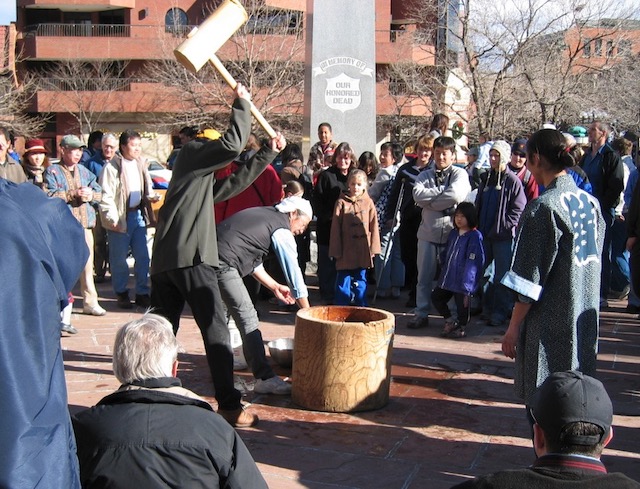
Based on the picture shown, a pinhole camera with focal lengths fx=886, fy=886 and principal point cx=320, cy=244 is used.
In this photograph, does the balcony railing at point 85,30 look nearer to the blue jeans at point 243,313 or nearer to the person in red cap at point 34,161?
the person in red cap at point 34,161

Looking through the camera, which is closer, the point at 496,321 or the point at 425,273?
the point at 425,273

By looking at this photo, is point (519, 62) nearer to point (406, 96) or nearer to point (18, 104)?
point (406, 96)

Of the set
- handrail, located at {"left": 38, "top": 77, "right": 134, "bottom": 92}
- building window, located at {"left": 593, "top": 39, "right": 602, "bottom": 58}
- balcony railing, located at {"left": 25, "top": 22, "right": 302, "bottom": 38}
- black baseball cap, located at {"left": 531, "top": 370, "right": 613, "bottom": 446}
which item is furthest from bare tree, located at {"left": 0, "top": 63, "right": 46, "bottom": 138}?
black baseball cap, located at {"left": 531, "top": 370, "right": 613, "bottom": 446}

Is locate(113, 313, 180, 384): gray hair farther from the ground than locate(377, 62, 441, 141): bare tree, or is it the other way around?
locate(377, 62, 441, 141): bare tree

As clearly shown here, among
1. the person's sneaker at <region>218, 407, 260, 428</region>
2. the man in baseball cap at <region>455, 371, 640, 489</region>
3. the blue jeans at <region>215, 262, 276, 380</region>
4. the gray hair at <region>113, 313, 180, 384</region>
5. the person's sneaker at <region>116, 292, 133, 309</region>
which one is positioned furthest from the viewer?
the person's sneaker at <region>116, 292, 133, 309</region>

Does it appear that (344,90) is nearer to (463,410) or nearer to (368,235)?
(368,235)

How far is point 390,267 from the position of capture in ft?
32.9

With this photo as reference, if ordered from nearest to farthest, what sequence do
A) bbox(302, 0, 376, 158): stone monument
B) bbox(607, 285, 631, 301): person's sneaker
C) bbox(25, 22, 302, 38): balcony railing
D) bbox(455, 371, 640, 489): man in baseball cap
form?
bbox(455, 371, 640, 489): man in baseball cap, bbox(607, 285, 631, 301): person's sneaker, bbox(302, 0, 376, 158): stone monument, bbox(25, 22, 302, 38): balcony railing

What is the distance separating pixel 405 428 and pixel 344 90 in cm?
774

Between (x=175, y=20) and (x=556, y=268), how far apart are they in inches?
1686

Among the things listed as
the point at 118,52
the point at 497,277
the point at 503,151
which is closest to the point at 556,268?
the point at 503,151

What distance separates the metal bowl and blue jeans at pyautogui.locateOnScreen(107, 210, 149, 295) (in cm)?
279

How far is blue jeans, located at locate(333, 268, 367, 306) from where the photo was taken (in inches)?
353

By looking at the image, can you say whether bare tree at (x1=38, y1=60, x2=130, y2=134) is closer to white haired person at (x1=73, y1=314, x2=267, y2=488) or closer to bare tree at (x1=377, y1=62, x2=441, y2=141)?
bare tree at (x1=377, y1=62, x2=441, y2=141)
